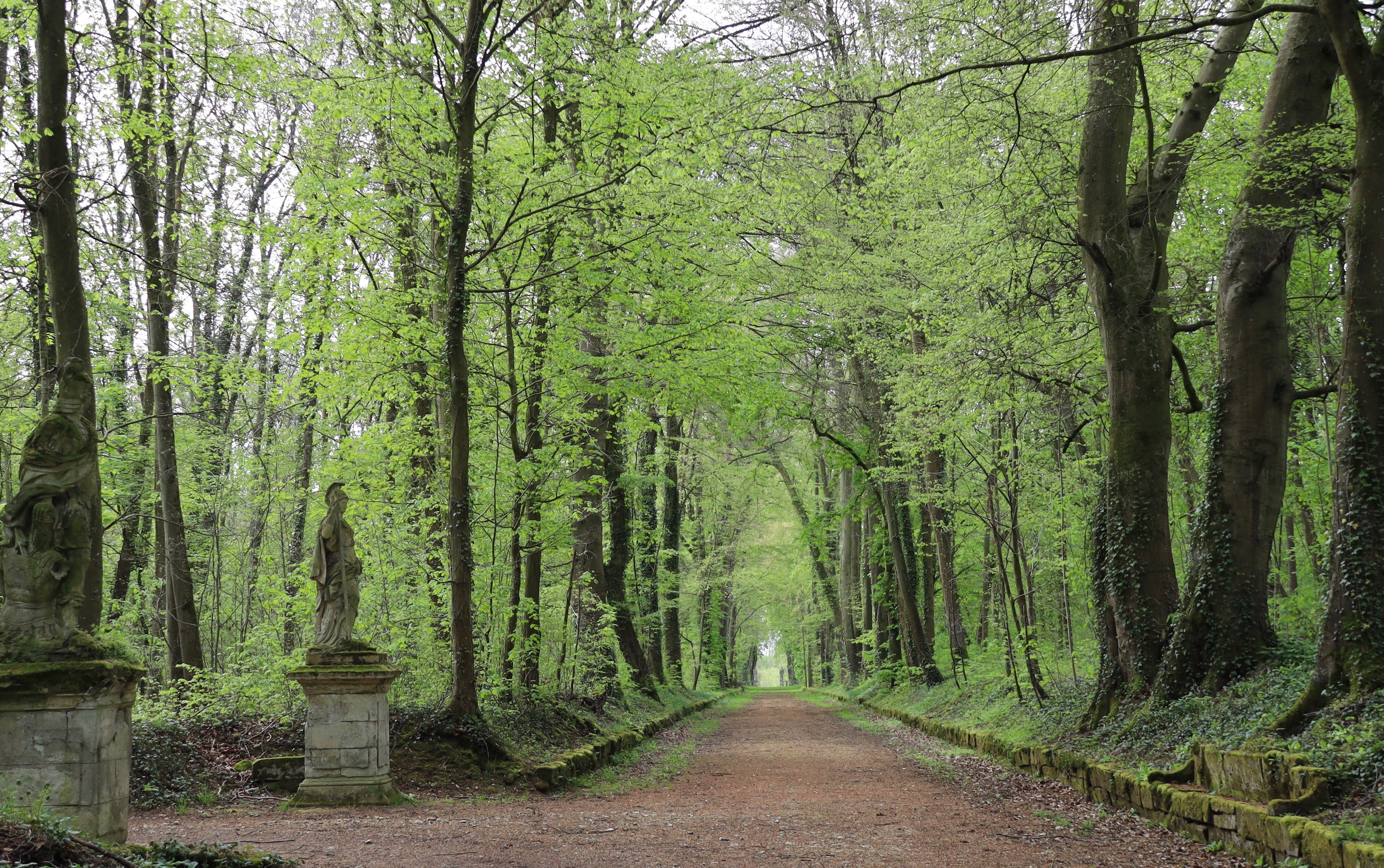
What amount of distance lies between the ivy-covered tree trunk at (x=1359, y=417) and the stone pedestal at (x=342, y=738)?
7.64m

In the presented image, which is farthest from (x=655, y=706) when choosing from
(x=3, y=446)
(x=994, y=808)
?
(x=3, y=446)

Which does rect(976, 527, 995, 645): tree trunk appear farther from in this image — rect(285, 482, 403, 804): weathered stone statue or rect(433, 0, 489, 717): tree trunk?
rect(285, 482, 403, 804): weathered stone statue

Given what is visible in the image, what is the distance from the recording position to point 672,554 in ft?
62.5

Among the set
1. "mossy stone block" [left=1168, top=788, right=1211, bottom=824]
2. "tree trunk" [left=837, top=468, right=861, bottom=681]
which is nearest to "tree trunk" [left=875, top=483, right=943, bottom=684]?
"tree trunk" [left=837, top=468, right=861, bottom=681]

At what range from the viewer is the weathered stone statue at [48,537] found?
4.96m

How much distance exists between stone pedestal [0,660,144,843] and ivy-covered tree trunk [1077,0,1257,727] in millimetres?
9152

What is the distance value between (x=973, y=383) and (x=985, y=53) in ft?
14.6

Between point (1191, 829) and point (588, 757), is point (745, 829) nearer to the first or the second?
point (1191, 829)

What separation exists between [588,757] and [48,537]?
678 cm

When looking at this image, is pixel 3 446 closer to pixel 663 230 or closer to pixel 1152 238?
pixel 663 230

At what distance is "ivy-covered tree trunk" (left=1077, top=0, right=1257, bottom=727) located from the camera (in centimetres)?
929

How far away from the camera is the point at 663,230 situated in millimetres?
10883

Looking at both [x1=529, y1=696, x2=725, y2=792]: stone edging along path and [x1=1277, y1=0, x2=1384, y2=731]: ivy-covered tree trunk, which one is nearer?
[x1=1277, y1=0, x2=1384, y2=731]: ivy-covered tree trunk

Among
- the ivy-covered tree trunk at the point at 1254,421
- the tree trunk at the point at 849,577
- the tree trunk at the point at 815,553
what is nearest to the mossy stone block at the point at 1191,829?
the ivy-covered tree trunk at the point at 1254,421
